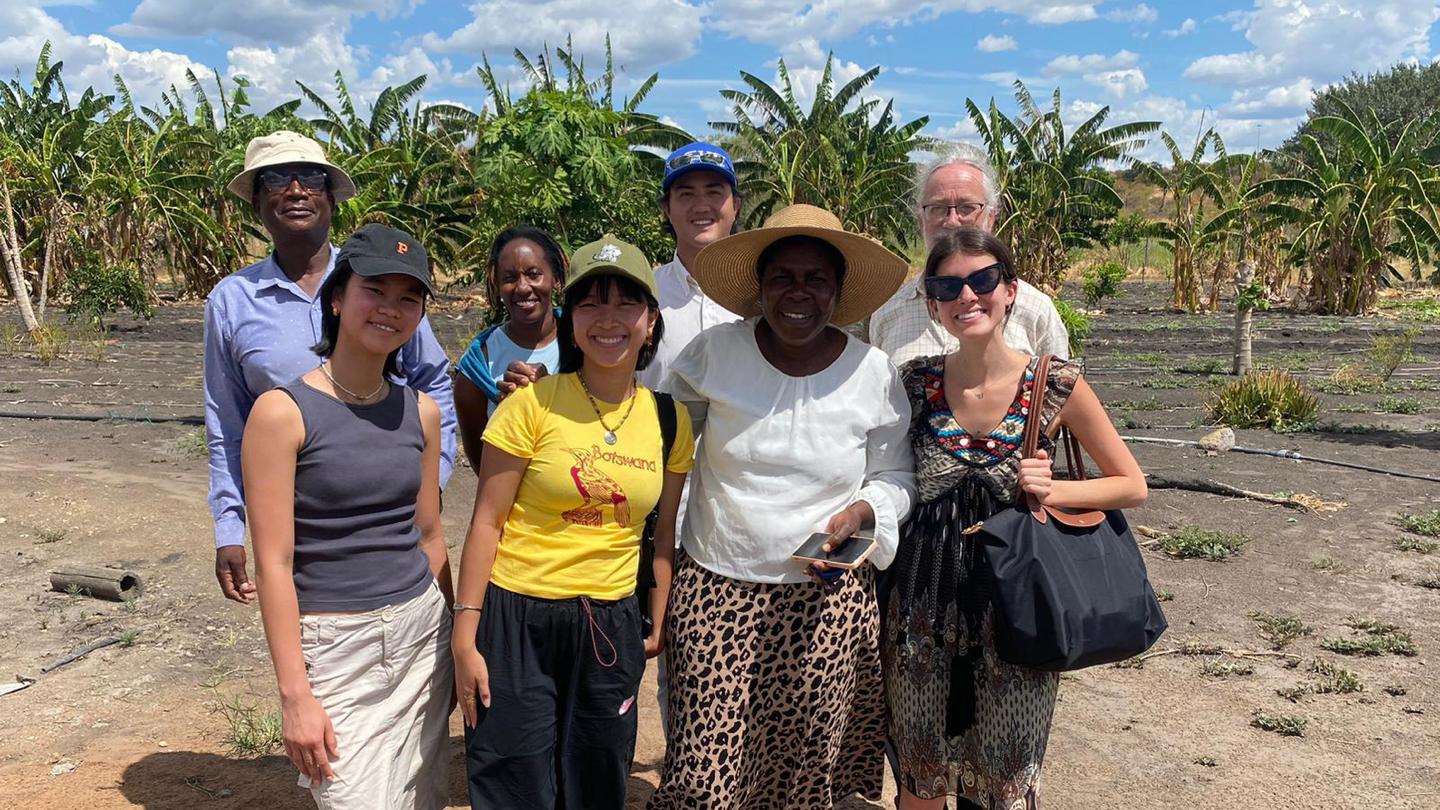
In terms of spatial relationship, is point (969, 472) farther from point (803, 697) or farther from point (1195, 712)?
point (1195, 712)

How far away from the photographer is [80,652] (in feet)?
15.4

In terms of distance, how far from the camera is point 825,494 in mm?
2543

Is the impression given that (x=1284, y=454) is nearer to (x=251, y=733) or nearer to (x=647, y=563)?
(x=647, y=563)

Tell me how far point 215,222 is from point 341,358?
23.9 meters

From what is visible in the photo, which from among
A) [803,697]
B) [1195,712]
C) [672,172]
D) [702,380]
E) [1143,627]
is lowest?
[1195,712]

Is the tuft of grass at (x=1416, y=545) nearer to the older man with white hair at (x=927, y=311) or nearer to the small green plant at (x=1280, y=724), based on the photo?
the small green plant at (x=1280, y=724)

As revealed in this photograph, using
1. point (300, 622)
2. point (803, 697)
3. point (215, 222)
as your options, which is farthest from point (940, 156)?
point (215, 222)

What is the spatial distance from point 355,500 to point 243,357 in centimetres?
74

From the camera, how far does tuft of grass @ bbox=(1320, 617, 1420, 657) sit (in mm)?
4949

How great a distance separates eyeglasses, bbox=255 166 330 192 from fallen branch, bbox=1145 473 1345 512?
641 centimetres

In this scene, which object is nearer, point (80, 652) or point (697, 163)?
point (697, 163)

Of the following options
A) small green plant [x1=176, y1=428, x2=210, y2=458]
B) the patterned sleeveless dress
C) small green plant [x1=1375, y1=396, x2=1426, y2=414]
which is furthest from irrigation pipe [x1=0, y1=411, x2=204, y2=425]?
small green plant [x1=1375, y1=396, x2=1426, y2=414]

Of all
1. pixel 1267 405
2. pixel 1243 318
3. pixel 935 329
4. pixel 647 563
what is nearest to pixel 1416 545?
pixel 1267 405

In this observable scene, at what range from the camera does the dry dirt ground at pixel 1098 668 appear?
3.69m
